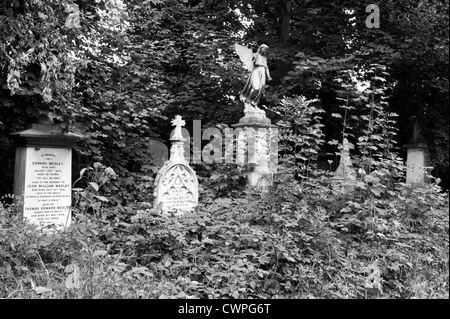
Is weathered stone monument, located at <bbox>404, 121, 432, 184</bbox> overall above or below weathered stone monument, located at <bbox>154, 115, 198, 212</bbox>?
above

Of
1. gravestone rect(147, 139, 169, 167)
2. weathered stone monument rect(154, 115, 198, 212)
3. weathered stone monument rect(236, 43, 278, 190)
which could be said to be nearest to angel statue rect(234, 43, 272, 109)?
weathered stone monument rect(236, 43, 278, 190)

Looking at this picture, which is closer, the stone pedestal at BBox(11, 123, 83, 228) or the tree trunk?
the stone pedestal at BBox(11, 123, 83, 228)

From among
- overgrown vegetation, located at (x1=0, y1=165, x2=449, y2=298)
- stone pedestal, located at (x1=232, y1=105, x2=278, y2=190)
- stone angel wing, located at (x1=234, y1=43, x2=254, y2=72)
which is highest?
stone angel wing, located at (x1=234, y1=43, x2=254, y2=72)

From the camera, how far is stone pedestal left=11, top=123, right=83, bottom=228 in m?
6.45

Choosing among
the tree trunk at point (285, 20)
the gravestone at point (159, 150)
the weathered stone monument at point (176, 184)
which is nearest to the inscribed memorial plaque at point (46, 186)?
the weathered stone monument at point (176, 184)

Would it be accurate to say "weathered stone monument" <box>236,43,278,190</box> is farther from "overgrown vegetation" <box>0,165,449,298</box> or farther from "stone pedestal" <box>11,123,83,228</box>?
"stone pedestal" <box>11,123,83,228</box>

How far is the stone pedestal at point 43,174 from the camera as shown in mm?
6449

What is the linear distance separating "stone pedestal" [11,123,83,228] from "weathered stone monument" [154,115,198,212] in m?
1.52

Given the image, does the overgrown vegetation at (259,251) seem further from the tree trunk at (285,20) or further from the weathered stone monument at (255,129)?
the tree trunk at (285,20)

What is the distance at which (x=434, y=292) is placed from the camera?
392cm

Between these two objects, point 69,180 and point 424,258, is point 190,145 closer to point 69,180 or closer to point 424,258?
point 69,180

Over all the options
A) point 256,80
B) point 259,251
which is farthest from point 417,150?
point 259,251

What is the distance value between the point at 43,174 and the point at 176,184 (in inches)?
86.5
